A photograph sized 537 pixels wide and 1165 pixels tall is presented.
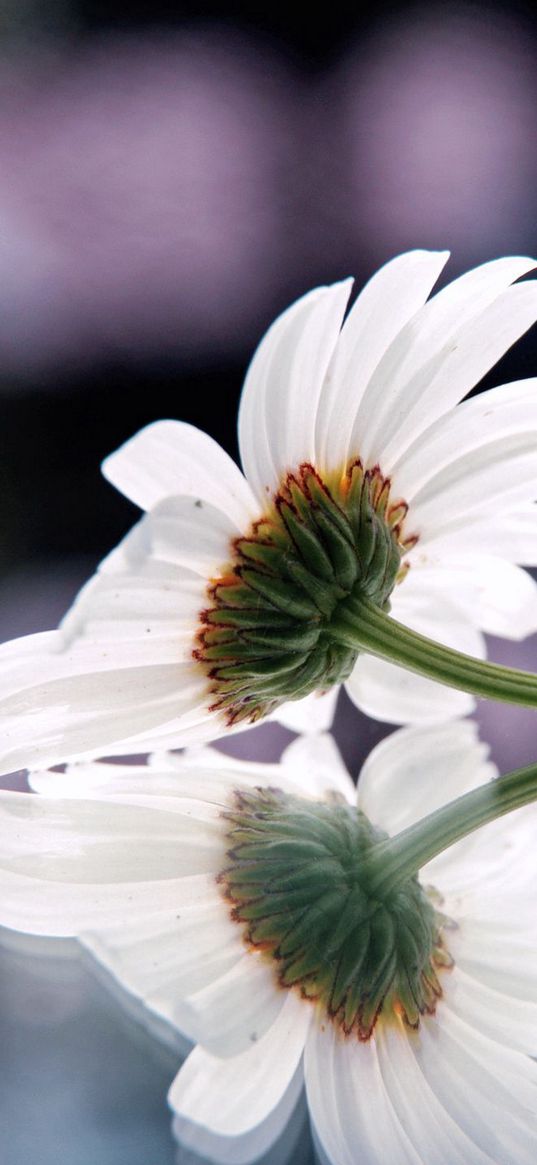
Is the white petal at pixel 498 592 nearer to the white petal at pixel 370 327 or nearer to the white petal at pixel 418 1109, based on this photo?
the white petal at pixel 370 327

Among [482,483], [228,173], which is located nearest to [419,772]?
[482,483]


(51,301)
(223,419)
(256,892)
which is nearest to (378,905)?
(256,892)

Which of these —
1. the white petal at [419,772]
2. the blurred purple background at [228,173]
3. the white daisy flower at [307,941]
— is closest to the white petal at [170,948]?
the white daisy flower at [307,941]

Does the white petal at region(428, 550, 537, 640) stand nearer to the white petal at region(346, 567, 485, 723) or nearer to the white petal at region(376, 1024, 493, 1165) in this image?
the white petal at region(346, 567, 485, 723)

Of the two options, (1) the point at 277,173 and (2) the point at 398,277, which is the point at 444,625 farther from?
(1) the point at 277,173

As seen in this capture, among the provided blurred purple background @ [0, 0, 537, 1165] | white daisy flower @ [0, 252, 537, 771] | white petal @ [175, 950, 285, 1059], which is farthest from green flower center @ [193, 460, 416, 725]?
blurred purple background @ [0, 0, 537, 1165]
